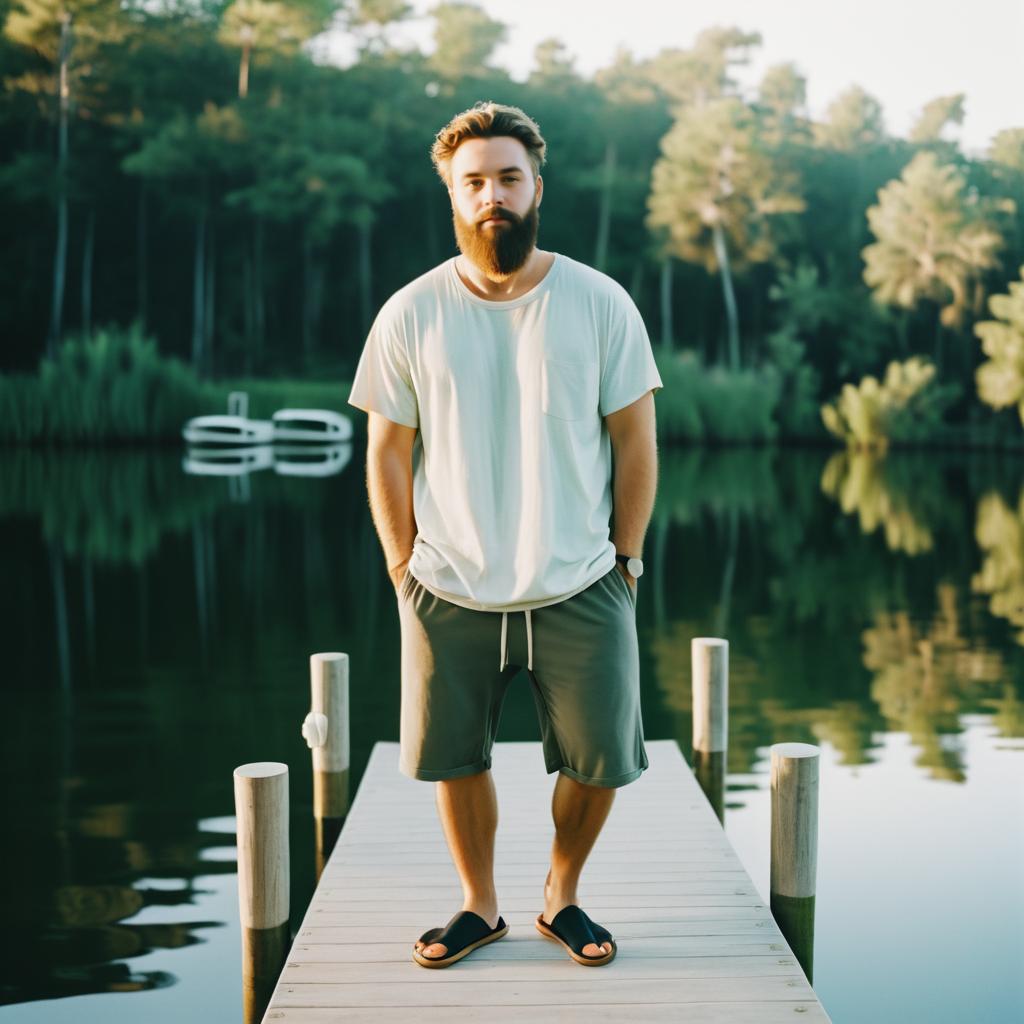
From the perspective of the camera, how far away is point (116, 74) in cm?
3728

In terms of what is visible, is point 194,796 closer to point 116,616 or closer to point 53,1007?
point 53,1007

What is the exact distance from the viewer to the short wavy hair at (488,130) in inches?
110

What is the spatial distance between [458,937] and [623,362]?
1.34 metres

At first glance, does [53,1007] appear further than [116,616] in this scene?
No

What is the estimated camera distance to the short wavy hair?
2795mm

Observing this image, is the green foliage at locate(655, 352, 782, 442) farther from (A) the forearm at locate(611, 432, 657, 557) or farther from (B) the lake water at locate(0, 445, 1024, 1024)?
(A) the forearm at locate(611, 432, 657, 557)

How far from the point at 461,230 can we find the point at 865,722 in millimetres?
4943

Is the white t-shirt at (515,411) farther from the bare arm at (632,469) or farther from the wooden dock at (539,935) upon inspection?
the wooden dock at (539,935)

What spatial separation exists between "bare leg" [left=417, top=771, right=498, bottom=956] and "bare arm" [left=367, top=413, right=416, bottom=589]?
18.8 inches

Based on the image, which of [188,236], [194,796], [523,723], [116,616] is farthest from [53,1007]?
[188,236]

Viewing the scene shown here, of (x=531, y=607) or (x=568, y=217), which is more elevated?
(x=568, y=217)

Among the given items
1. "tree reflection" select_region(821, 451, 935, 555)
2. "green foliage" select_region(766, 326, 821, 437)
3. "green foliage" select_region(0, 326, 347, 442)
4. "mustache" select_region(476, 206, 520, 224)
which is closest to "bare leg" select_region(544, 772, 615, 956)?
"mustache" select_region(476, 206, 520, 224)

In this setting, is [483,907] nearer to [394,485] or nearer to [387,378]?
[394,485]

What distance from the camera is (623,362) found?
112 inches
